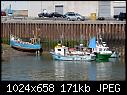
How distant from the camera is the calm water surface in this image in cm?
2042

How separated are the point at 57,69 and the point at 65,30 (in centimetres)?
882

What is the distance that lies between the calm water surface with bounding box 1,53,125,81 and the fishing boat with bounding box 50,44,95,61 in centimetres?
50

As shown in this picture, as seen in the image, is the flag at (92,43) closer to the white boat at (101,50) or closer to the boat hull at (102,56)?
the white boat at (101,50)

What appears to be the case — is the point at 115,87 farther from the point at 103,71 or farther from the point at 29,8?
the point at 29,8

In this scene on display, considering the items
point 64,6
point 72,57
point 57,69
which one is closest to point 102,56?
point 72,57

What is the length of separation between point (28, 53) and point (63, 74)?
1056cm

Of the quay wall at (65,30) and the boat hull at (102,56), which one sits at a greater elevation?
the quay wall at (65,30)

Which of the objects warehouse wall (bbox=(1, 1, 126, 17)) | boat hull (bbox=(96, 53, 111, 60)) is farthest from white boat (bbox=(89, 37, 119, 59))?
warehouse wall (bbox=(1, 1, 126, 17))

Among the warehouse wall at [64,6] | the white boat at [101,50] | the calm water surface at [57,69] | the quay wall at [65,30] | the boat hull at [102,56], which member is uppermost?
the warehouse wall at [64,6]

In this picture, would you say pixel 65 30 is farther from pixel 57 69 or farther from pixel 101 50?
pixel 57 69

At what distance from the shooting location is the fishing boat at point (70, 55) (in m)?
28.5

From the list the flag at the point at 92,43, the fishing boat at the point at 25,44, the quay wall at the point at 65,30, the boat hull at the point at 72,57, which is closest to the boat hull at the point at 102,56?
the boat hull at the point at 72,57

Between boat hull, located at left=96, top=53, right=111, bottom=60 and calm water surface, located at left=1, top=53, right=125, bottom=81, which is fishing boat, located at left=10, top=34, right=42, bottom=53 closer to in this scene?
calm water surface, located at left=1, top=53, right=125, bottom=81

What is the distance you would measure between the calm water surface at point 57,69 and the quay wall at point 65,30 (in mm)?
2471
